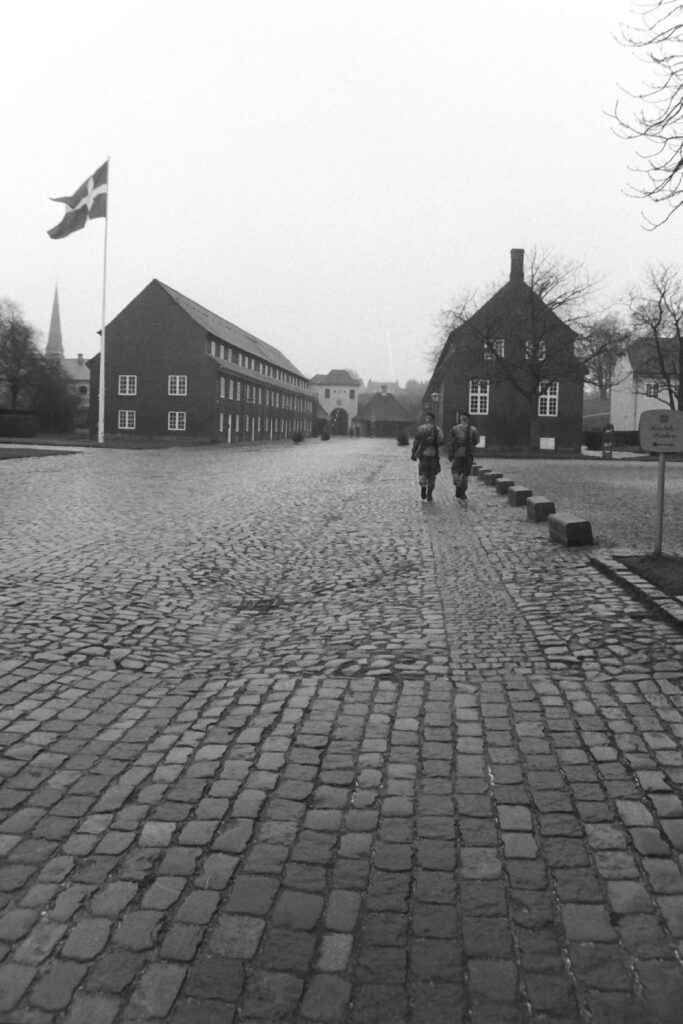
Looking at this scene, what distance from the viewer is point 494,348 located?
49.6 m

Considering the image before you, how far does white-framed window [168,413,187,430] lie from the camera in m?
61.9

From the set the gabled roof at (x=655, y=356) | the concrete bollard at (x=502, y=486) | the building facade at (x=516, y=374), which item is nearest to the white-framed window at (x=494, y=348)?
the building facade at (x=516, y=374)

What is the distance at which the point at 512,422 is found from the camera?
186 feet

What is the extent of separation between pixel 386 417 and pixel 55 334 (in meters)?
57.3

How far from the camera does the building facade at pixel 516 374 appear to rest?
49000mm

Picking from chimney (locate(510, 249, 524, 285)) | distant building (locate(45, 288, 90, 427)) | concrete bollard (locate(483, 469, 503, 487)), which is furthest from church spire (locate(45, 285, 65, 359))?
concrete bollard (locate(483, 469, 503, 487))

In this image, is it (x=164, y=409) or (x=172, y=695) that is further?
(x=164, y=409)

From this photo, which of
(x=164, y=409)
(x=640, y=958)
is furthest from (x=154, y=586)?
(x=164, y=409)

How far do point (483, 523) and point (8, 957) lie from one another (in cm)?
1163

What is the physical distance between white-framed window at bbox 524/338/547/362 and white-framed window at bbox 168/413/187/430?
2449 cm

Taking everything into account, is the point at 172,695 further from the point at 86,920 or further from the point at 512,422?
the point at 512,422

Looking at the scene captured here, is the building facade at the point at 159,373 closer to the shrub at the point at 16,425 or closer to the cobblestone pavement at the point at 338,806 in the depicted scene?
the shrub at the point at 16,425

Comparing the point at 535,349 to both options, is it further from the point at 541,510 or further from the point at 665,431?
the point at 665,431

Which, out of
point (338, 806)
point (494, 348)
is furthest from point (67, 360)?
point (338, 806)
